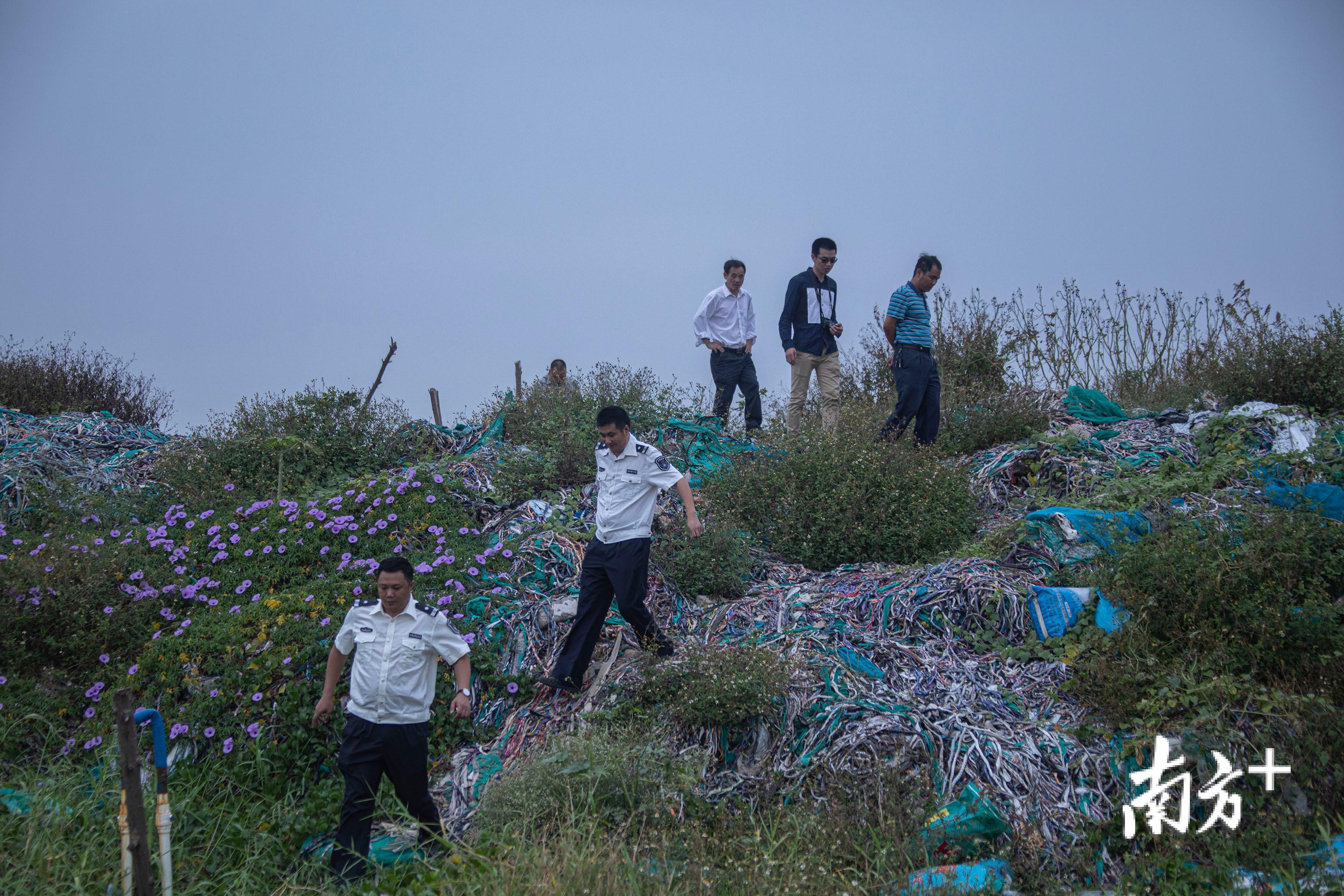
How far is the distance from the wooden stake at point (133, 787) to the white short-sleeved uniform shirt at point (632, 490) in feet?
8.56

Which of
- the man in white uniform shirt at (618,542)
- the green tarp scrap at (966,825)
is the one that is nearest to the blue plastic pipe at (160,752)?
the man in white uniform shirt at (618,542)

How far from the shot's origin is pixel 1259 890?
10.9ft

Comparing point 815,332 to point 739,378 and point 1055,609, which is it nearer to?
point 739,378

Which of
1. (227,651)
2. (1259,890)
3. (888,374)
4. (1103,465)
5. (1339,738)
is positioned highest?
A: (888,374)

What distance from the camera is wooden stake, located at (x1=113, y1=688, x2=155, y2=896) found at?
289 centimetres

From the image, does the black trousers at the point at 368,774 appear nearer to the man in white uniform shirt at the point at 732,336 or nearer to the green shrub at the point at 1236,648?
the green shrub at the point at 1236,648

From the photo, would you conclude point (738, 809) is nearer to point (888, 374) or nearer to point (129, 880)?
point (129, 880)

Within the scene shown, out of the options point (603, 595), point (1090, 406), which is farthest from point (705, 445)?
point (1090, 406)

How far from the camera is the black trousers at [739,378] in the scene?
923cm

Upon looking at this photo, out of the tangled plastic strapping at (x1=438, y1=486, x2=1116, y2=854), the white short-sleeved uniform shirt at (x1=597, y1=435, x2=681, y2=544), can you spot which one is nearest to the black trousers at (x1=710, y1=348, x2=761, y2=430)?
the tangled plastic strapping at (x1=438, y1=486, x2=1116, y2=854)

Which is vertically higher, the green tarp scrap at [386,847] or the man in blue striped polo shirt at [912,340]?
the man in blue striped polo shirt at [912,340]

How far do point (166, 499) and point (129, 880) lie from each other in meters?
5.80

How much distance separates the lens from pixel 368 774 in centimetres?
402

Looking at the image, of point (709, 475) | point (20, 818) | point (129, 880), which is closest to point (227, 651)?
point (20, 818)
